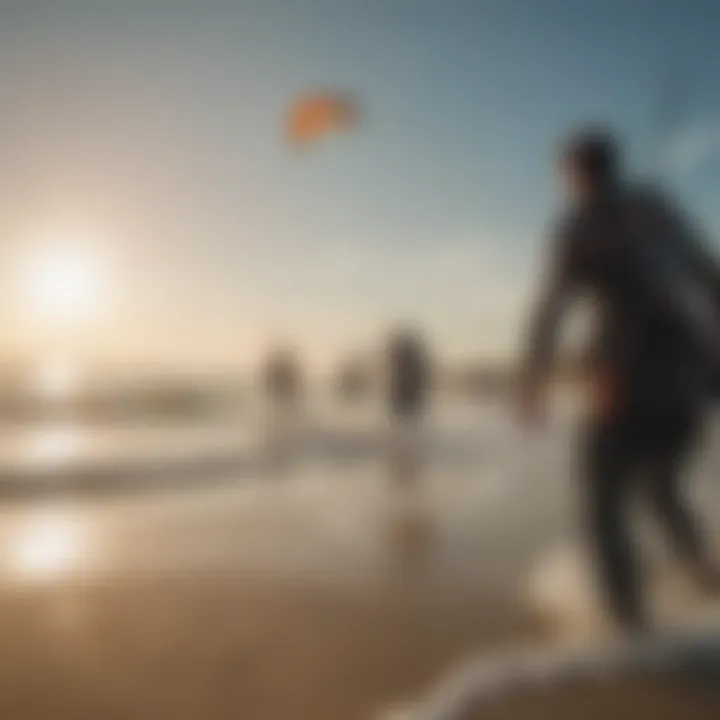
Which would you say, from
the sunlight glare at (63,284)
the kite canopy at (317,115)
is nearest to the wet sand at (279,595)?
the sunlight glare at (63,284)

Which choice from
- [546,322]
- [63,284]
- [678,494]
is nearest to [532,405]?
[546,322]

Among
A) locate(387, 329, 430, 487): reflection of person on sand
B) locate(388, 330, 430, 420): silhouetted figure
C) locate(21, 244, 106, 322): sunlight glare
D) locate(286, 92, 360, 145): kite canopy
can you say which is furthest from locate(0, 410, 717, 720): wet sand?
locate(286, 92, 360, 145): kite canopy

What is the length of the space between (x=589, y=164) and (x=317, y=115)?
36 cm

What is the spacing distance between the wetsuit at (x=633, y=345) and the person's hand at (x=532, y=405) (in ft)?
0.06

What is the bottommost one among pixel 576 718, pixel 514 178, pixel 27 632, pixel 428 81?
pixel 576 718

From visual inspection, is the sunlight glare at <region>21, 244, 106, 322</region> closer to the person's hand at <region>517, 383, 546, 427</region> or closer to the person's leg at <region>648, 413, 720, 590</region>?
the person's hand at <region>517, 383, 546, 427</region>

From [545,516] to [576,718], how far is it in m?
0.25

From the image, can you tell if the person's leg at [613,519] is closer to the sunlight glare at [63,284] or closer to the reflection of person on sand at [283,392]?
the reflection of person on sand at [283,392]

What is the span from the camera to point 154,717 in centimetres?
92

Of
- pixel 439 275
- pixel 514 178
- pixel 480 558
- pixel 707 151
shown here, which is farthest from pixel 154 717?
pixel 707 151

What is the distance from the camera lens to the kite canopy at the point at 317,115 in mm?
1079

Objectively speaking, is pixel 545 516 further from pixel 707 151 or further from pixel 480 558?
pixel 707 151

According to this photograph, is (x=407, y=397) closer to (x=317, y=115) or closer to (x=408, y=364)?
(x=408, y=364)

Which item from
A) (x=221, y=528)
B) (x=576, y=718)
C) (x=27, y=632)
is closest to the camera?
(x=576, y=718)
